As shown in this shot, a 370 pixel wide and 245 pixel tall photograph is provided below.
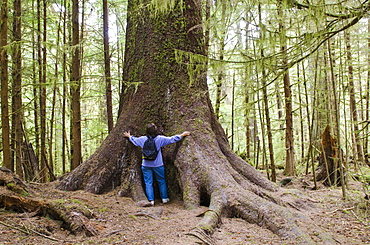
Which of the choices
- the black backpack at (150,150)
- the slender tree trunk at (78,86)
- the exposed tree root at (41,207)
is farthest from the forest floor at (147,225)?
the slender tree trunk at (78,86)

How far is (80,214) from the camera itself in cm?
372

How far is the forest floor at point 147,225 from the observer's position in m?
3.18

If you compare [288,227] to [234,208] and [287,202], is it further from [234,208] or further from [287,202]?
[287,202]

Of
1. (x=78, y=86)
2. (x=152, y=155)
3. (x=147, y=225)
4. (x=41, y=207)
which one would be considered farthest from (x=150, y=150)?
(x=78, y=86)

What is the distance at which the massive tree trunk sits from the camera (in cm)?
506

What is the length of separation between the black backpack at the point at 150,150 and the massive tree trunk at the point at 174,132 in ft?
1.48

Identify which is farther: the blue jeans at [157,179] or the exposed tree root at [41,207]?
the blue jeans at [157,179]

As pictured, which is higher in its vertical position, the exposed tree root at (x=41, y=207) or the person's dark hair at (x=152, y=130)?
the person's dark hair at (x=152, y=130)

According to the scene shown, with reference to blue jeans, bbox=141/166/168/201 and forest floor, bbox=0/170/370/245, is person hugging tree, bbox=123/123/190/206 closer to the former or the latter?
blue jeans, bbox=141/166/168/201

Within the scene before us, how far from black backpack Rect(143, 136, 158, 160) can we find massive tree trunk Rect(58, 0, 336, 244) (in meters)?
0.45

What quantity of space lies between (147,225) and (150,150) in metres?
2.00

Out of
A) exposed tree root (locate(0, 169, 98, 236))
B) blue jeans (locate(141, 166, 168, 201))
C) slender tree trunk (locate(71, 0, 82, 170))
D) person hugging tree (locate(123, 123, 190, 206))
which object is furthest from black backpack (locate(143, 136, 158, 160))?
slender tree trunk (locate(71, 0, 82, 170))

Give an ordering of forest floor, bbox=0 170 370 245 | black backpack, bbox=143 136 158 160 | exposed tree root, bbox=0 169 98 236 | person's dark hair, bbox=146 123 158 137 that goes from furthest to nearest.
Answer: person's dark hair, bbox=146 123 158 137, black backpack, bbox=143 136 158 160, exposed tree root, bbox=0 169 98 236, forest floor, bbox=0 170 370 245

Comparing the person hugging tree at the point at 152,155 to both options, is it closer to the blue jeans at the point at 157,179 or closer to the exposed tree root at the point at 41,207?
the blue jeans at the point at 157,179
